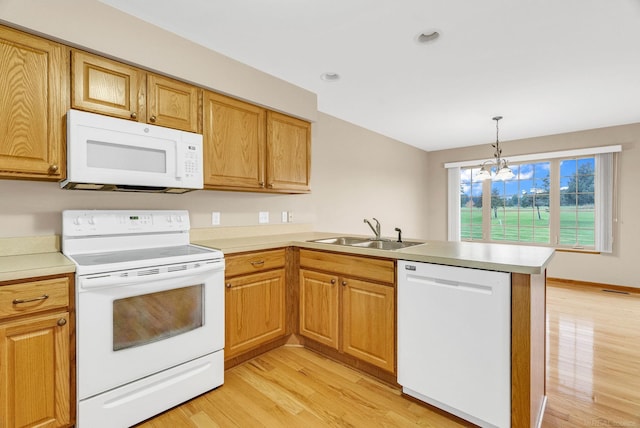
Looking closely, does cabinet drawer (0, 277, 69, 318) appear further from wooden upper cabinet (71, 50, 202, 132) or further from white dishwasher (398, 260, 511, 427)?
white dishwasher (398, 260, 511, 427)

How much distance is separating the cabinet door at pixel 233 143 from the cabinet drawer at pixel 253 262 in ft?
1.94

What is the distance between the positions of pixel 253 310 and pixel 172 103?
62.3 inches

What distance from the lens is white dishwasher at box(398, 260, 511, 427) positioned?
1.48 meters

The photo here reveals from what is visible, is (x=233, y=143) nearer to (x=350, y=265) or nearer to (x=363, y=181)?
(x=350, y=265)

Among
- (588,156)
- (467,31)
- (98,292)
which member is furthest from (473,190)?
(98,292)

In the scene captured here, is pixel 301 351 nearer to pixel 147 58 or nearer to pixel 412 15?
pixel 147 58

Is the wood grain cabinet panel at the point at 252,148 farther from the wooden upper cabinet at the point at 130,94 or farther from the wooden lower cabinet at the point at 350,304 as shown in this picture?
the wooden lower cabinet at the point at 350,304

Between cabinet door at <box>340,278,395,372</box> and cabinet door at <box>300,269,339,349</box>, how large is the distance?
9 centimetres

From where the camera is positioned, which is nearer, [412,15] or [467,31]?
[412,15]

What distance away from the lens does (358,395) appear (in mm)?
1934

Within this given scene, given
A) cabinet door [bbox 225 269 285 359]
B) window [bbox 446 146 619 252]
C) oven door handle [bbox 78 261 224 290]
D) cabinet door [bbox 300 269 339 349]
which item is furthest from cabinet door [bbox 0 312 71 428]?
window [bbox 446 146 619 252]

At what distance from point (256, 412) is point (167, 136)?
1.78 m

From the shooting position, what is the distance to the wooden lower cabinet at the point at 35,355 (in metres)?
1.32

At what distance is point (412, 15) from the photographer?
1.92 m
